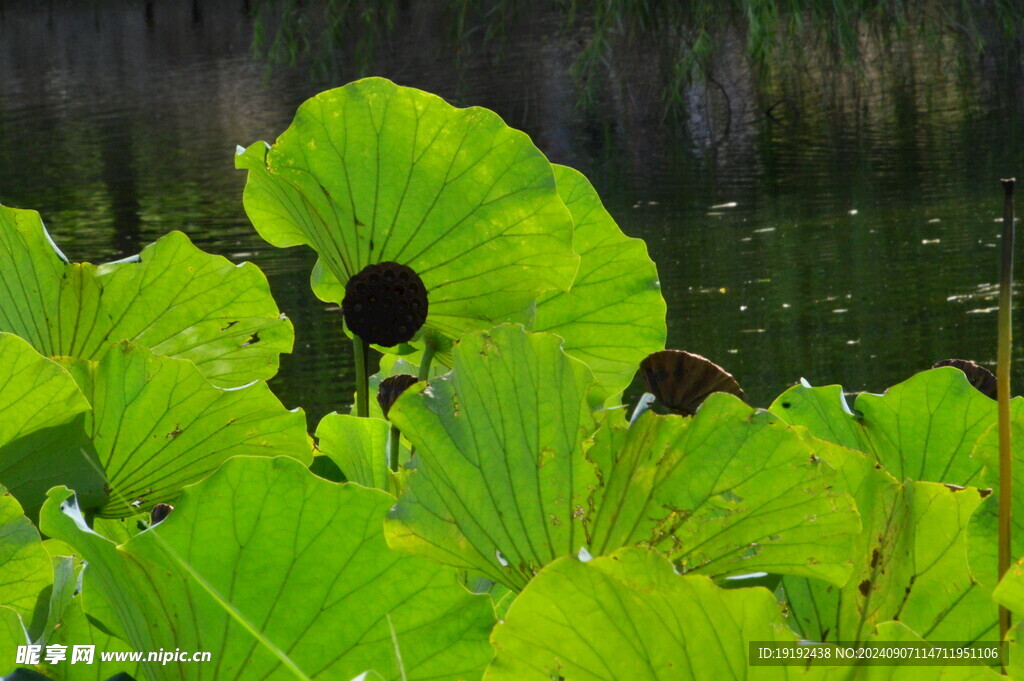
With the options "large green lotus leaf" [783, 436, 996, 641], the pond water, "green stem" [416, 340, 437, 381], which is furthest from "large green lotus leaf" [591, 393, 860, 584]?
the pond water

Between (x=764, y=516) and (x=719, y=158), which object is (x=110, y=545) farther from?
(x=719, y=158)

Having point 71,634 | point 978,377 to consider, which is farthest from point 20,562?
point 978,377

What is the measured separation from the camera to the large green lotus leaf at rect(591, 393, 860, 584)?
0.24 meters

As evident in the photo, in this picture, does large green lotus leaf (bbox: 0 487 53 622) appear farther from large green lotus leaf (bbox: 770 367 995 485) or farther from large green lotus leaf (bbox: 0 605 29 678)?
large green lotus leaf (bbox: 770 367 995 485)

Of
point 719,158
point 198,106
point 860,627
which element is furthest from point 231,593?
point 198,106

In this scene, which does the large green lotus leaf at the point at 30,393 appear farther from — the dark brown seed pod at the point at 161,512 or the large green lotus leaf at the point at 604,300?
the large green lotus leaf at the point at 604,300

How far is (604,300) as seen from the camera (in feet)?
1.25

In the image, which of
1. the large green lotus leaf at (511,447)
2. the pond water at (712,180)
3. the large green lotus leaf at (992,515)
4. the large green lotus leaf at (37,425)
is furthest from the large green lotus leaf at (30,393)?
the pond water at (712,180)

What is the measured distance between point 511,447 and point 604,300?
136mm

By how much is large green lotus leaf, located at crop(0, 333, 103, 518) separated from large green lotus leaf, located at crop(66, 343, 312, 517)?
1 cm

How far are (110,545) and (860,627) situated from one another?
0.15m

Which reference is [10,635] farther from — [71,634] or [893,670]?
[893,670]

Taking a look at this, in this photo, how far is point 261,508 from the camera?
0.77 ft

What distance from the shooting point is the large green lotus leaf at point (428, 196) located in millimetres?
336
